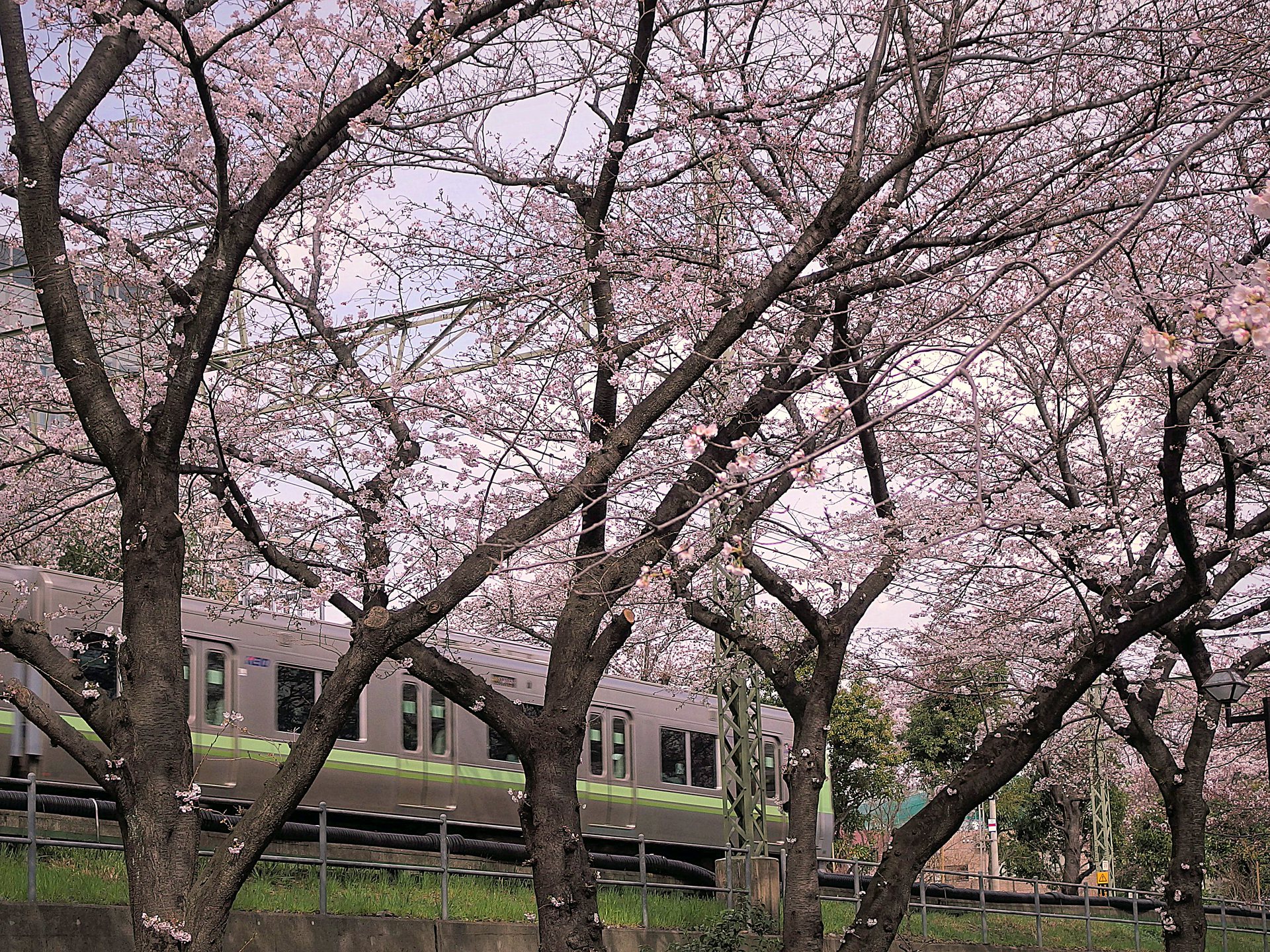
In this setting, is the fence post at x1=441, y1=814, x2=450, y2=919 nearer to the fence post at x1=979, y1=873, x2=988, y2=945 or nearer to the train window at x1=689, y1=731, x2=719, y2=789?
the train window at x1=689, y1=731, x2=719, y2=789

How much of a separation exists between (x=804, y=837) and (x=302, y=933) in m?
4.19

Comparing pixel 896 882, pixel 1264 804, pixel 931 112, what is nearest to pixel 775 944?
pixel 896 882

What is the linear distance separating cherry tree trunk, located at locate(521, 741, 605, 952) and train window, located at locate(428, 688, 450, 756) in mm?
7456

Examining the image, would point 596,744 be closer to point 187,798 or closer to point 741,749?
point 741,749

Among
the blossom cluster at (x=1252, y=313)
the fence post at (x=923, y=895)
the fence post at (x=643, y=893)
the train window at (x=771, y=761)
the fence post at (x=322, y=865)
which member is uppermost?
the blossom cluster at (x=1252, y=313)

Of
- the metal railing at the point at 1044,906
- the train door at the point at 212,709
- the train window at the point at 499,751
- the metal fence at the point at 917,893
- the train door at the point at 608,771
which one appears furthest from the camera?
the train door at the point at 608,771

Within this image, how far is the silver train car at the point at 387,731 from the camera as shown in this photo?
1216 centimetres

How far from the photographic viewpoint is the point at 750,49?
9.16 metres

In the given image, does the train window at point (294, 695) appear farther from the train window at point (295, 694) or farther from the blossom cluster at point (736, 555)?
the blossom cluster at point (736, 555)

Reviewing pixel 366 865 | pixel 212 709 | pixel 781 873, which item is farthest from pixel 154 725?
pixel 781 873

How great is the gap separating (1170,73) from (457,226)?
5.36 m

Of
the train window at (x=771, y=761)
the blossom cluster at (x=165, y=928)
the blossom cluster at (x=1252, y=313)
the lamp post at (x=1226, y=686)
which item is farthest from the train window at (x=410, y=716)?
the blossom cluster at (x=1252, y=313)

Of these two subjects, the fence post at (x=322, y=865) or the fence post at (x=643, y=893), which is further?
the fence post at (x=643, y=893)

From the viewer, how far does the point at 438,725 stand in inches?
625
